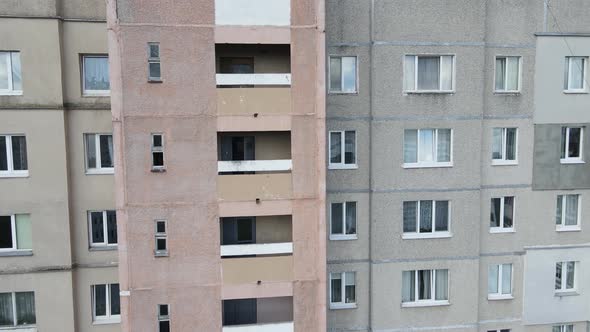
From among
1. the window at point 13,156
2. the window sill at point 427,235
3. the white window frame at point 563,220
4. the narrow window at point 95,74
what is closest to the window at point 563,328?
the white window frame at point 563,220

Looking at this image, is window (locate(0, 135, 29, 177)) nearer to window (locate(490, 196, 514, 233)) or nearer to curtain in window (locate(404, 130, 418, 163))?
curtain in window (locate(404, 130, 418, 163))

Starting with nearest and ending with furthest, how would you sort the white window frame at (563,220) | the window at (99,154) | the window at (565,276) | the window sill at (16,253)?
1. the window sill at (16,253)
2. the window at (99,154)
3. the white window frame at (563,220)
4. the window at (565,276)

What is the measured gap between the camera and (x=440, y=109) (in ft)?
43.2

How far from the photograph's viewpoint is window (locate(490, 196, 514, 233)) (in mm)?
13922

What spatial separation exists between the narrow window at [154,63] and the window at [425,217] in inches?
336

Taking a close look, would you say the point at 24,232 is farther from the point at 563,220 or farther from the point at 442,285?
the point at 563,220

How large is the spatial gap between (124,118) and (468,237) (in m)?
11.2

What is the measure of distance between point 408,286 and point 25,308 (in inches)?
477

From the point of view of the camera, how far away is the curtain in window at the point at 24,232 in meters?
12.3

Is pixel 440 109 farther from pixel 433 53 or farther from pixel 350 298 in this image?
pixel 350 298

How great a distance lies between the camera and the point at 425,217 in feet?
44.5

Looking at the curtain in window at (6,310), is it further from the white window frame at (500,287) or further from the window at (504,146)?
the window at (504,146)

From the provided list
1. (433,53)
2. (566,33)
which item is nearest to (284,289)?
(433,53)

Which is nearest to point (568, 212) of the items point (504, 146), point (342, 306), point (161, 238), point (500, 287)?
point (504, 146)
